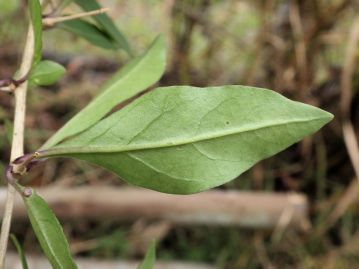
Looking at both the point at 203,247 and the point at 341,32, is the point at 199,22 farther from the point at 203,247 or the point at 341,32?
the point at 203,247

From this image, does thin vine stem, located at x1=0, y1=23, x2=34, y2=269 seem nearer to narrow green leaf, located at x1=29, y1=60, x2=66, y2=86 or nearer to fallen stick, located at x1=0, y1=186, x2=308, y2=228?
narrow green leaf, located at x1=29, y1=60, x2=66, y2=86

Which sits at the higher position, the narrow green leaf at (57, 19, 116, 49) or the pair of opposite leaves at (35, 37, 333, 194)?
the narrow green leaf at (57, 19, 116, 49)

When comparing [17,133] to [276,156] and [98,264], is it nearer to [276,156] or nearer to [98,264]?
[98,264]

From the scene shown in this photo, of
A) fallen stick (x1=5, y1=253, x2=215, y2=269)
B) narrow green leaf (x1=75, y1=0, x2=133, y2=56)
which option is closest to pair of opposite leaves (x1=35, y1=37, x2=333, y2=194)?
narrow green leaf (x1=75, y1=0, x2=133, y2=56)

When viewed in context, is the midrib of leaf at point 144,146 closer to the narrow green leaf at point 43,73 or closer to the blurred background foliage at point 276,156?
the narrow green leaf at point 43,73

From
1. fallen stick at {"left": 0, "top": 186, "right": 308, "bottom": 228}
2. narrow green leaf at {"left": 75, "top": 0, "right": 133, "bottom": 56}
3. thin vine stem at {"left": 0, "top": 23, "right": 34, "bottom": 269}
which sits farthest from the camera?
fallen stick at {"left": 0, "top": 186, "right": 308, "bottom": 228}

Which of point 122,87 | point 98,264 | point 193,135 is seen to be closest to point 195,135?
point 193,135

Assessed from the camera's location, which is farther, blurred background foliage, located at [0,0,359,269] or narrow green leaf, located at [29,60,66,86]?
blurred background foliage, located at [0,0,359,269]
